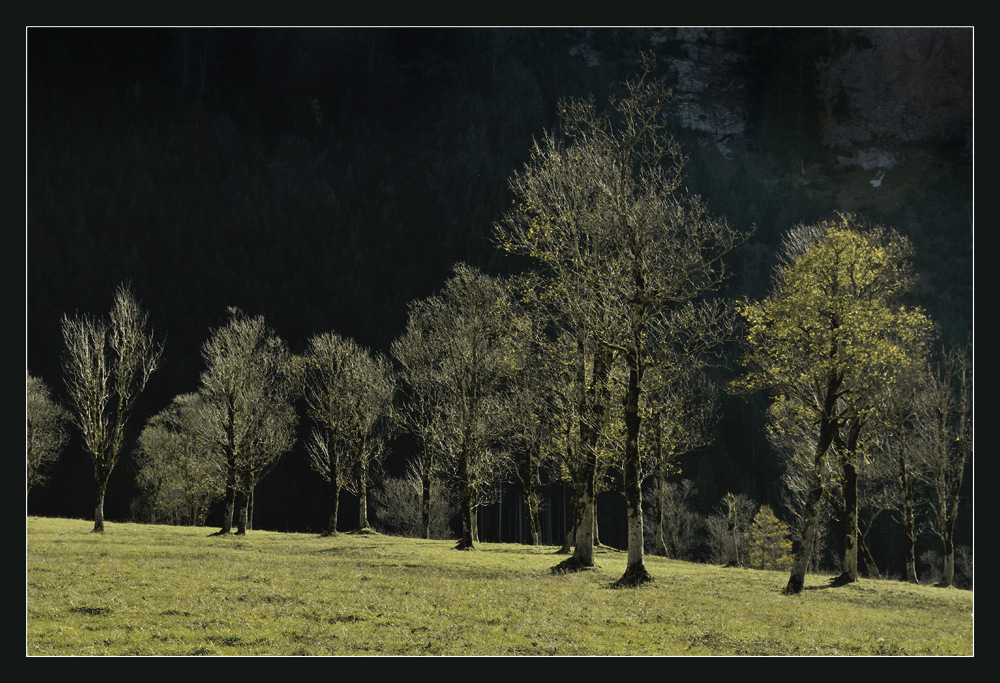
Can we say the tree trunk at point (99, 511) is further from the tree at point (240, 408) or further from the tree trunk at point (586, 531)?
the tree trunk at point (586, 531)

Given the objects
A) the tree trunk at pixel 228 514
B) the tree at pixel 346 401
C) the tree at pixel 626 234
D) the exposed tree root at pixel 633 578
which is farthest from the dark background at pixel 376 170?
the tree trunk at pixel 228 514

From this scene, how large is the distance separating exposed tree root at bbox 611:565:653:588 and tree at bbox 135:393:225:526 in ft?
156

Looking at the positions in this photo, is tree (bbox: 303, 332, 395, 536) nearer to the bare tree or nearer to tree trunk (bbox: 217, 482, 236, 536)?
tree trunk (bbox: 217, 482, 236, 536)

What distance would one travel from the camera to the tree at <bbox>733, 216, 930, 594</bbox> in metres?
20.6

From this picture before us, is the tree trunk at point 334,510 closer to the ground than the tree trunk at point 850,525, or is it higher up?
closer to the ground

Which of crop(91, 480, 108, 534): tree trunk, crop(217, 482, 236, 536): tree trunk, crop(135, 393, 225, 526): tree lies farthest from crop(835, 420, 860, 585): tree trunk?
crop(135, 393, 225, 526): tree

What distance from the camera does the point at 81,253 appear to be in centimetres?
9912

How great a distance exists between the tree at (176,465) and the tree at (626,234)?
46.1m

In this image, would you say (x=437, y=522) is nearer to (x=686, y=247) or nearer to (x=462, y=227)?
(x=686, y=247)

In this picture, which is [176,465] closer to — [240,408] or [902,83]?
[240,408]

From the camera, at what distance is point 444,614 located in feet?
46.5

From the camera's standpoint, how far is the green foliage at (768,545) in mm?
68750

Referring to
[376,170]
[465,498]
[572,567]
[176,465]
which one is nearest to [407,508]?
[176,465]

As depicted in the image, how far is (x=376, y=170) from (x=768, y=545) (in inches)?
5273
